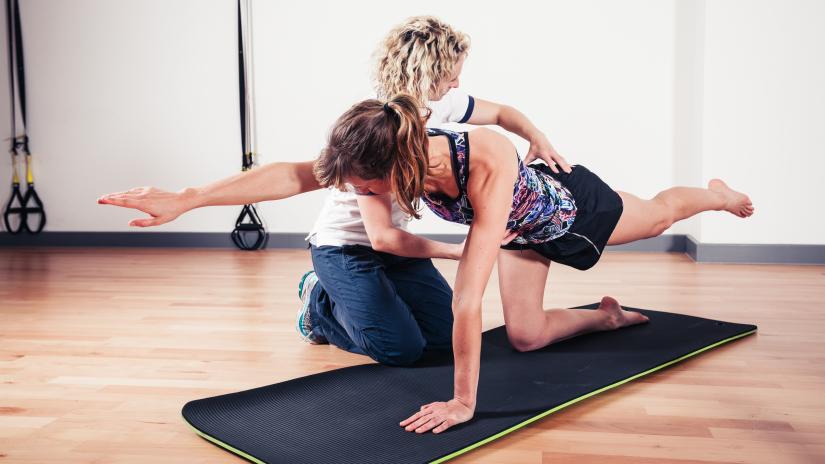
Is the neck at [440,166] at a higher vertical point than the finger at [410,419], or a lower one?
higher

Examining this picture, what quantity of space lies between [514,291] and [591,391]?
435 millimetres

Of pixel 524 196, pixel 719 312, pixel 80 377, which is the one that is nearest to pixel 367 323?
pixel 524 196

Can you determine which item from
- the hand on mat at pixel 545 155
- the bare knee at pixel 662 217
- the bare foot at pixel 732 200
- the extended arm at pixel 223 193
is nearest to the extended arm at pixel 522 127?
the hand on mat at pixel 545 155

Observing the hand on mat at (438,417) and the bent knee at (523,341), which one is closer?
the hand on mat at (438,417)

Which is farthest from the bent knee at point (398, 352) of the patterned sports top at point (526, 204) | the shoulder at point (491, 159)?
the shoulder at point (491, 159)

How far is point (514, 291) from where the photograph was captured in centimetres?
224

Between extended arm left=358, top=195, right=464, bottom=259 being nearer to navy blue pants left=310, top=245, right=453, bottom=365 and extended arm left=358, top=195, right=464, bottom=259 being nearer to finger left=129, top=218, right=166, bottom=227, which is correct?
navy blue pants left=310, top=245, right=453, bottom=365

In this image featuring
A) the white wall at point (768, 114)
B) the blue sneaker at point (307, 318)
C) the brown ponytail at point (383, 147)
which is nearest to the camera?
the brown ponytail at point (383, 147)

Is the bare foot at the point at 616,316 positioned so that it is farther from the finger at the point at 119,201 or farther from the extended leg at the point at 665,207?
the finger at the point at 119,201

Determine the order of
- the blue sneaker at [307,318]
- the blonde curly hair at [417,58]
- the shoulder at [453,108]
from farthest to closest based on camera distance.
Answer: the blue sneaker at [307,318] < the shoulder at [453,108] < the blonde curly hair at [417,58]

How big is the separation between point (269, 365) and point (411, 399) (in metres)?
0.59

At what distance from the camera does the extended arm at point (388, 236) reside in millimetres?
2029

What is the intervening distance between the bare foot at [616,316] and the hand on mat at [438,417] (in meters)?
0.97

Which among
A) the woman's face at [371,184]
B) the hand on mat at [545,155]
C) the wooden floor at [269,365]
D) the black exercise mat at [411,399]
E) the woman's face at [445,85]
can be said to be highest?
the woman's face at [445,85]
